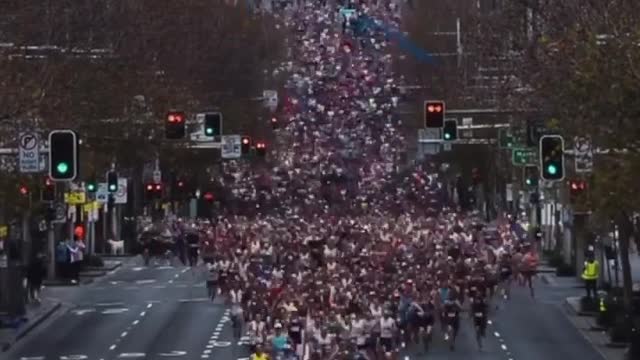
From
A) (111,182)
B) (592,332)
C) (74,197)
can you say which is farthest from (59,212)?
(592,332)

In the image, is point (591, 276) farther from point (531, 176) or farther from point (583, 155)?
point (531, 176)

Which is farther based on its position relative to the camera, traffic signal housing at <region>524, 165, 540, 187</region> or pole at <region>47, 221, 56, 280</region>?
traffic signal housing at <region>524, 165, 540, 187</region>

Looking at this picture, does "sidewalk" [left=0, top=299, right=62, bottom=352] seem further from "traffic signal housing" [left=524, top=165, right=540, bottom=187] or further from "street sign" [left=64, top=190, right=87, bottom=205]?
"traffic signal housing" [left=524, top=165, right=540, bottom=187]

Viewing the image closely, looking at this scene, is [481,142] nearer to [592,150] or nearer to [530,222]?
[530,222]

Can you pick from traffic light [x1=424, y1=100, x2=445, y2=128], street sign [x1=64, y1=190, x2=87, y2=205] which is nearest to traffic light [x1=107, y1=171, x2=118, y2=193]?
street sign [x1=64, y1=190, x2=87, y2=205]

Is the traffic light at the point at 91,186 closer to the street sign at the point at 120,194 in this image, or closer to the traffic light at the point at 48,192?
the street sign at the point at 120,194

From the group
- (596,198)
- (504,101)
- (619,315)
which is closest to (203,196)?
(504,101)
